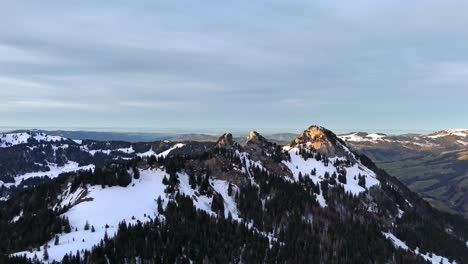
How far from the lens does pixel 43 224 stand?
150 m

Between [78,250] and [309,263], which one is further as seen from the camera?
[309,263]

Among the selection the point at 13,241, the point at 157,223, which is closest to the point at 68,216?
the point at 13,241

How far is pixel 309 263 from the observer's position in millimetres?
165125

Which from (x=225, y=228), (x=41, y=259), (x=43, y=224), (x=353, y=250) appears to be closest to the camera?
(x=41, y=259)

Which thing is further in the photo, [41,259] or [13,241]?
[13,241]

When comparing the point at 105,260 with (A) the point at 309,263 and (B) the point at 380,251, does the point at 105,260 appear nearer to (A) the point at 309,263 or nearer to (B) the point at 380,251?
(A) the point at 309,263

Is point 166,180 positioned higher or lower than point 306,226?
higher

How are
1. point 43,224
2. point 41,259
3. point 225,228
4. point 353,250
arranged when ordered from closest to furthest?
point 41,259 → point 43,224 → point 225,228 → point 353,250

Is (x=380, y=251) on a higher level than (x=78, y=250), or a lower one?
lower

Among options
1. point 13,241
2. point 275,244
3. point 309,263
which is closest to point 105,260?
point 13,241

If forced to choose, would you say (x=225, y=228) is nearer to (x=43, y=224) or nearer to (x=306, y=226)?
(x=306, y=226)

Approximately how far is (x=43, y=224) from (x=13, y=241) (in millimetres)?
13457

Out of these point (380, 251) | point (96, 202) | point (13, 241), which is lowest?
point (380, 251)

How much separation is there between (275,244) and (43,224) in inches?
3424
